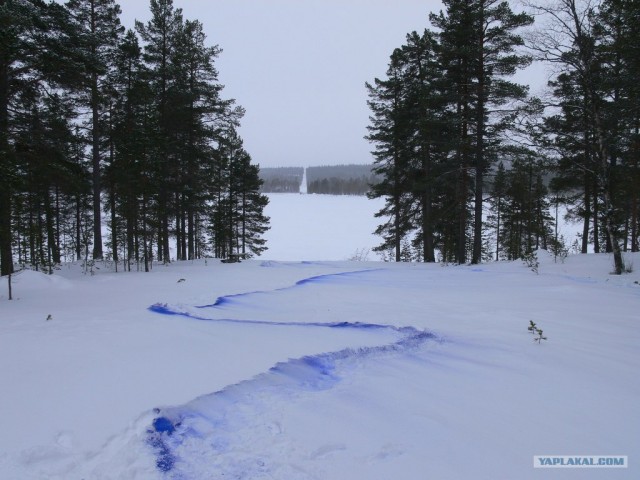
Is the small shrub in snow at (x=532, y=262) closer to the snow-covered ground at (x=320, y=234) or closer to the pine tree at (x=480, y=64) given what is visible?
the pine tree at (x=480, y=64)

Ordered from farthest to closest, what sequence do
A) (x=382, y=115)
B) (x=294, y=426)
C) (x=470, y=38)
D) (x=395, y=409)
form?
(x=382, y=115)
(x=470, y=38)
(x=395, y=409)
(x=294, y=426)

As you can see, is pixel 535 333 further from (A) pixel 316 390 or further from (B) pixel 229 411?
(B) pixel 229 411

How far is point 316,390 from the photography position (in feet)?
11.3

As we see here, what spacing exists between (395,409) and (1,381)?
3.66 m

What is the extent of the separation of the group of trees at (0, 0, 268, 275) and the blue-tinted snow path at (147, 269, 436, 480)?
298 inches

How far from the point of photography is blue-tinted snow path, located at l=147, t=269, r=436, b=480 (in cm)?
242

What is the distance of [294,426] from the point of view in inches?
110

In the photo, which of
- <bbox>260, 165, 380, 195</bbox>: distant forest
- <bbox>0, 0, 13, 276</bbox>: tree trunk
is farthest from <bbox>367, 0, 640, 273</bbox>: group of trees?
<bbox>260, 165, 380, 195</bbox>: distant forest

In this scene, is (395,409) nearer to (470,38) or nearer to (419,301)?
(419,301)

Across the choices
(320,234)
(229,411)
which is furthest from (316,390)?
(320,234)

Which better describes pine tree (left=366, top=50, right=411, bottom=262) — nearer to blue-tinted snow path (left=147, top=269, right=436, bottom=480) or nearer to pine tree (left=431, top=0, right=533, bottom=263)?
pine tree (left=431, top=0, right=533, bottom=263)

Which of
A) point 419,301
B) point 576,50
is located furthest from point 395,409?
point 576,50

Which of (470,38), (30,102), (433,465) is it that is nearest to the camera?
(433,465)

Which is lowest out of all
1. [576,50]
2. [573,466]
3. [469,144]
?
[573,466]
